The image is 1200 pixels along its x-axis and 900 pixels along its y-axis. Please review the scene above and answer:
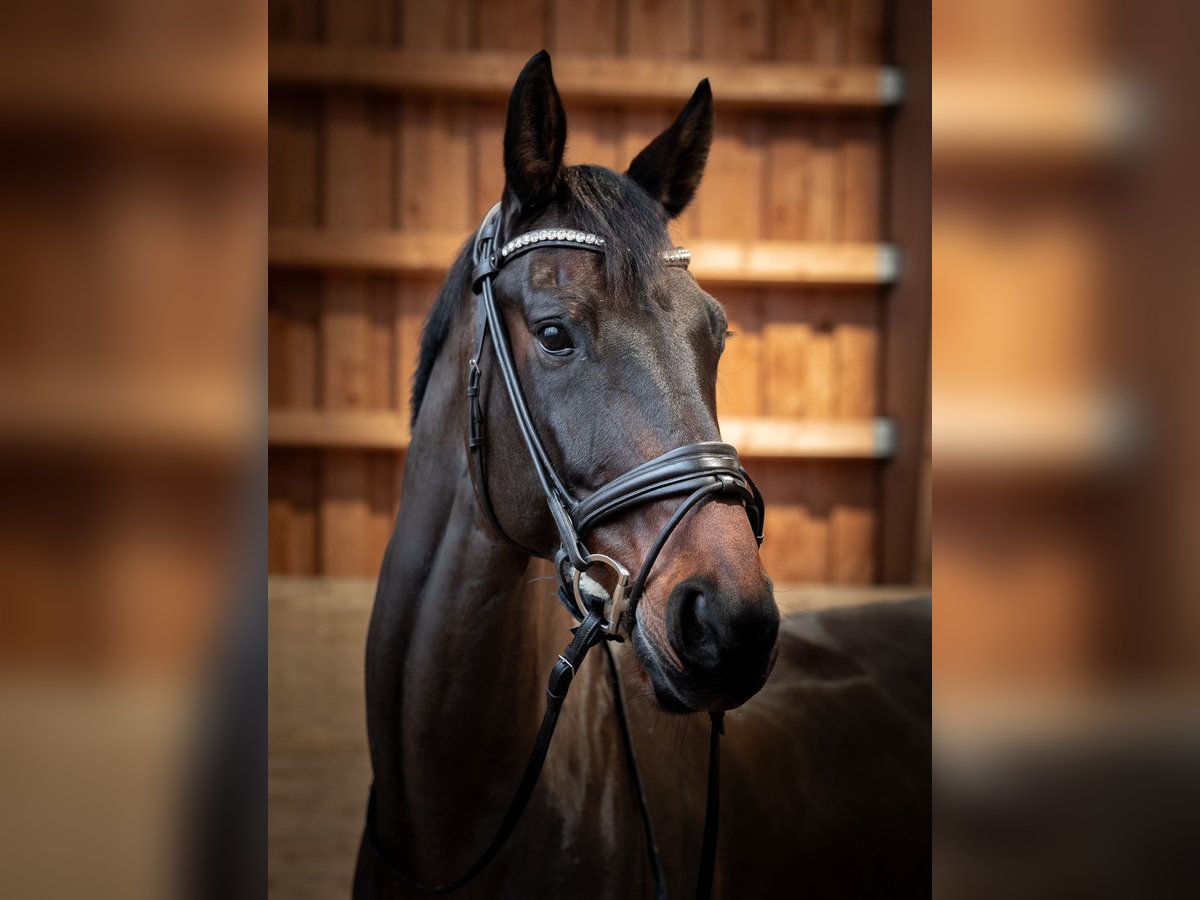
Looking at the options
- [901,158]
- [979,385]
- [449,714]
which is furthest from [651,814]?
[901,158]

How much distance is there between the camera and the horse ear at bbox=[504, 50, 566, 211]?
3.08 ft

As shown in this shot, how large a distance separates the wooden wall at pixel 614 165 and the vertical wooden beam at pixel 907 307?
30 mm

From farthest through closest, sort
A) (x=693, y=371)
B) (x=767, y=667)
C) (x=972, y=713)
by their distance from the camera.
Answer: (x=693, y=371), (x=767, y=667), (x=972, y=713)

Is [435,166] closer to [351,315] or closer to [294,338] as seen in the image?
[351,315]

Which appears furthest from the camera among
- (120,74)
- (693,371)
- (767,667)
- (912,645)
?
(912,645)

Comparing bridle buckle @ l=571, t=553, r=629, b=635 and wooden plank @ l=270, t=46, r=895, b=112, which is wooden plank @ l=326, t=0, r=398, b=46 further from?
bridle buckle @ l=571, t=553, r=629, b=635

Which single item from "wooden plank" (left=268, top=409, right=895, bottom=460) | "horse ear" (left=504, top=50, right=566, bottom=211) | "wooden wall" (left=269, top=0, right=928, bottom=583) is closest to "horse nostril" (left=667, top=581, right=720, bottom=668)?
"horse ear" (left=504, top=50, right=566, bottom=211)

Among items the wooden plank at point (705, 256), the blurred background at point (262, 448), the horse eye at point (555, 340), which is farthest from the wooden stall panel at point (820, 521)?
the blurred background at point (262, 448)

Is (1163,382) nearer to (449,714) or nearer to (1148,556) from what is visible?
(1148,556)

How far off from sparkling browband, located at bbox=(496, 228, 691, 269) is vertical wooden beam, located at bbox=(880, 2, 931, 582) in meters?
0.89

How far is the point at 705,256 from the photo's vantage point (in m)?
1.85

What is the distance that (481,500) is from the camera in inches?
39.1

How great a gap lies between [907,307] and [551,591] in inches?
44.8

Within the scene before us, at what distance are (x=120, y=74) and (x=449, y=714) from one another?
33.1 inches
